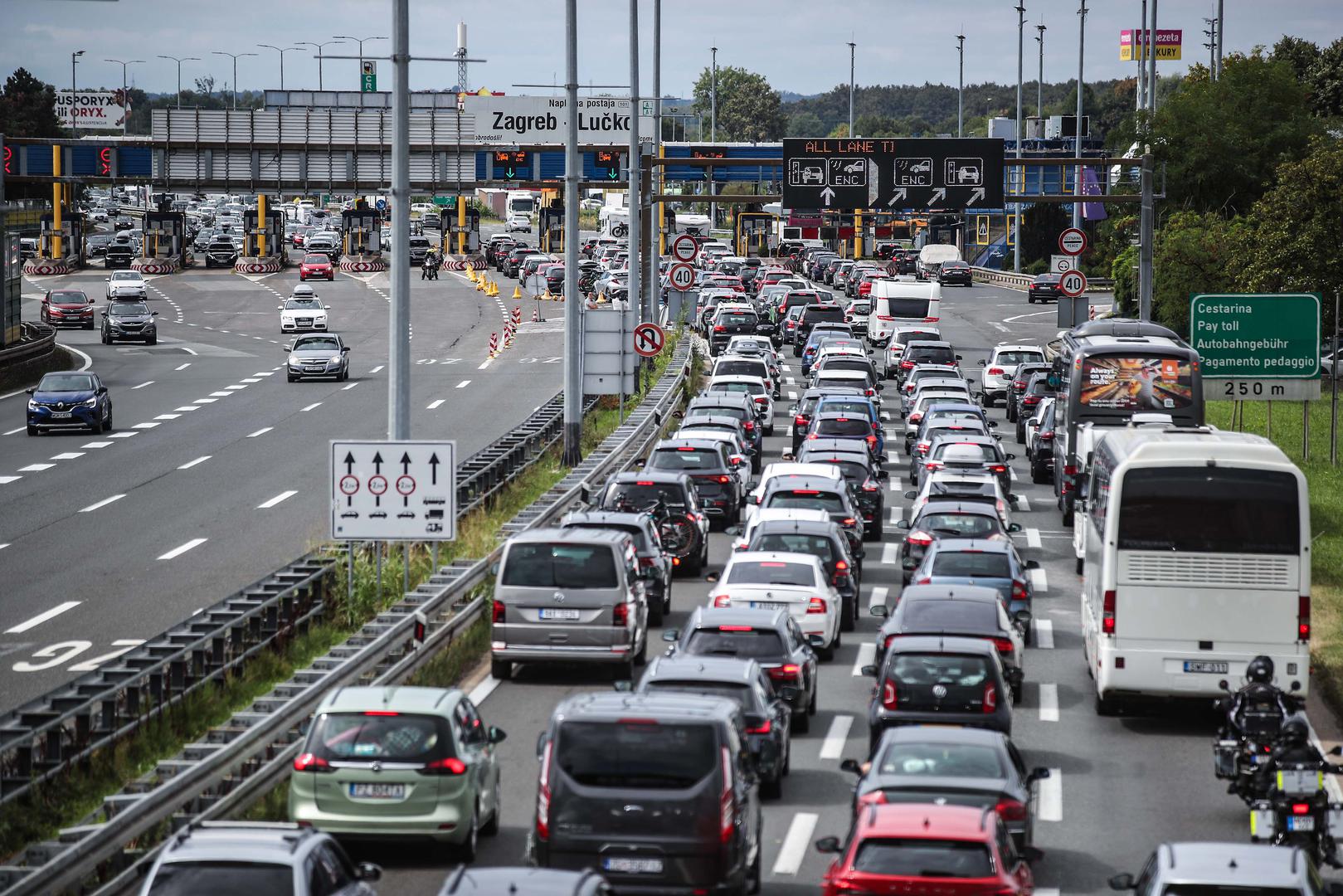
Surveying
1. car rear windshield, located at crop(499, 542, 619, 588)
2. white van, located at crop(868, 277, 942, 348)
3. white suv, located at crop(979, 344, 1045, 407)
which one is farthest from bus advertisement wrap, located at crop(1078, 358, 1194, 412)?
white van, located at crop(868, 277, 942, 348)

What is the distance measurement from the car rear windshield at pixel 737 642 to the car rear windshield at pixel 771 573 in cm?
450

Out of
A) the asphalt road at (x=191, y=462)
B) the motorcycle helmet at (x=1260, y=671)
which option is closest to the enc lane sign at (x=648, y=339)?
the asphalt road at (x=191, y=462)

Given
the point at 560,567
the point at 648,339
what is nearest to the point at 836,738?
the point at 560,567

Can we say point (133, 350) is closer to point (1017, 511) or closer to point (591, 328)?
point (591, 328)

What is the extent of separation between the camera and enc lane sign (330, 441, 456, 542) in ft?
79.8

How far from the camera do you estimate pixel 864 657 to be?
1048 inches

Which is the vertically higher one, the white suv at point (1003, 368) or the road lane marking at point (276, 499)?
the white suv at point (1003, 368)

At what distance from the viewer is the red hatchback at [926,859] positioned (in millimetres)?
13117

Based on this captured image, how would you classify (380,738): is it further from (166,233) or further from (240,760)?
(166,233)

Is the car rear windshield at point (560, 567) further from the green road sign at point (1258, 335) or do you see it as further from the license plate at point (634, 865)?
the green road sign at point (1258, 335)

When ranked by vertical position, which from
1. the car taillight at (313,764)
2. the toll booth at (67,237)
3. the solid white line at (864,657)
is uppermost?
the toll booth at (67,237)

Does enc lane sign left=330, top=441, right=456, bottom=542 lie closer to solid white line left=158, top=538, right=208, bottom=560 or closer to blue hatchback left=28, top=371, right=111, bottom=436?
solid white line left=158, top=538, right=208, bottom=560

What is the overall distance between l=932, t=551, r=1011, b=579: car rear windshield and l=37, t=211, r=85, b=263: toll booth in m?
105

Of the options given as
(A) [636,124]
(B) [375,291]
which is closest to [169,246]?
(B) [375,291]
